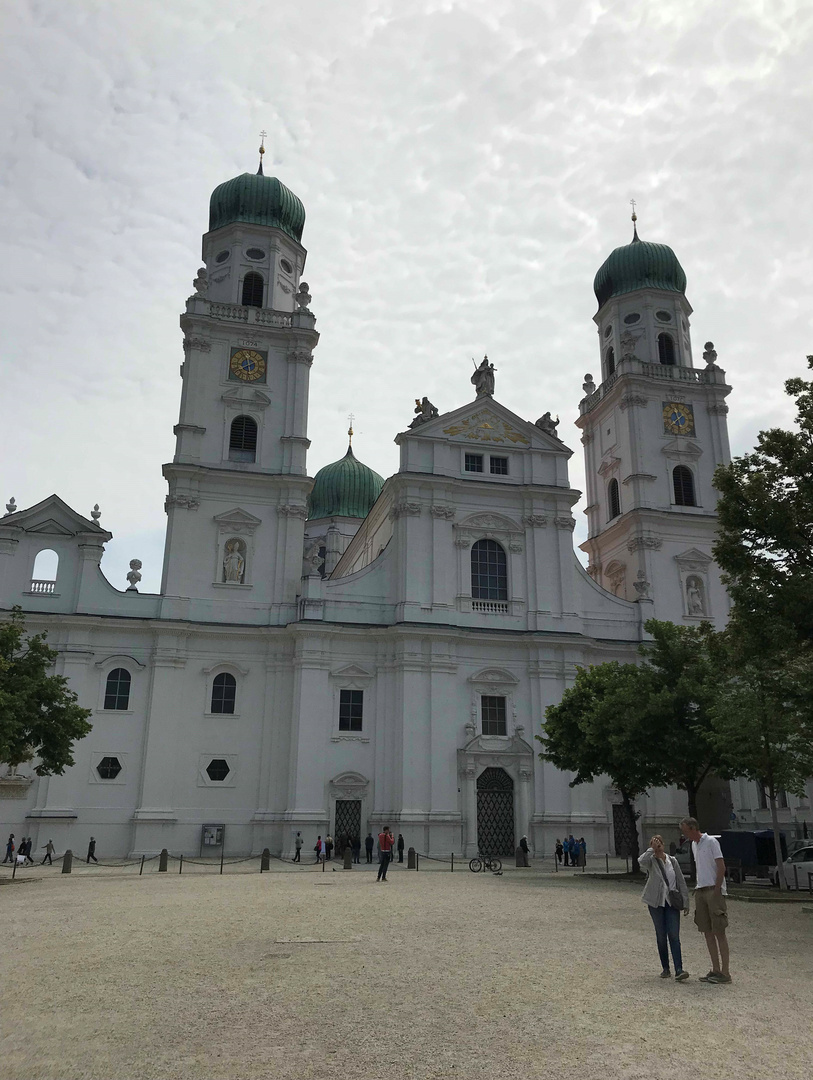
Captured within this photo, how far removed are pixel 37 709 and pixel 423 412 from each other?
23.5 meters

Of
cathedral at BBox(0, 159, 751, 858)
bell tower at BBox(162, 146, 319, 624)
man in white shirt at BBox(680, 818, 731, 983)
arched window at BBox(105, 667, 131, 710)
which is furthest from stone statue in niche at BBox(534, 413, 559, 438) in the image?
man in white shirt at BBox(680, 818, 731, 983)

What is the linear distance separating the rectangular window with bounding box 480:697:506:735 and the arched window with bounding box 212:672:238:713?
36.3ft

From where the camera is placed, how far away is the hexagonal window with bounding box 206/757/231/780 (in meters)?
36.5

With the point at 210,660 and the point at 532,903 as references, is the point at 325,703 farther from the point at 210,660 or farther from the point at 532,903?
the point at 532,903

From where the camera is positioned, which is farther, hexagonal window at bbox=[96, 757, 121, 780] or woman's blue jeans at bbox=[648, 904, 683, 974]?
hexagonal window at bbox=[96, 757, 121, 780]

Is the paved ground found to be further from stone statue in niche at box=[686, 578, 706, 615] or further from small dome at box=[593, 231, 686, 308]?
small dome at box=[593, 231, 686, 308]

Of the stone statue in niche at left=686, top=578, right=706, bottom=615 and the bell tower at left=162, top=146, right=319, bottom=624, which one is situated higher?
the bell tower at left=162, top=146, right=319, bottom=624

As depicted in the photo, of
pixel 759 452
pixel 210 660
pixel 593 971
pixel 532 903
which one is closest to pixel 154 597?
pixel 210 660

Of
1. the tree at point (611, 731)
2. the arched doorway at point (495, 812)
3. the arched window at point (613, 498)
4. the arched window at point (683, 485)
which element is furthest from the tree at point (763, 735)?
the arched window at point (613, 498)

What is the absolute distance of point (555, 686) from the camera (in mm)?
39562

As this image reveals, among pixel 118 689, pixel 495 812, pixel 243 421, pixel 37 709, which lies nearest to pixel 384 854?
pixel 37 709

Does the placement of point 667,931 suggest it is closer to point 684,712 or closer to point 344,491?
point 684,712

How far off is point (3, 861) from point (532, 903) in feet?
76.8

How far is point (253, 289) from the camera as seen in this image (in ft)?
148
